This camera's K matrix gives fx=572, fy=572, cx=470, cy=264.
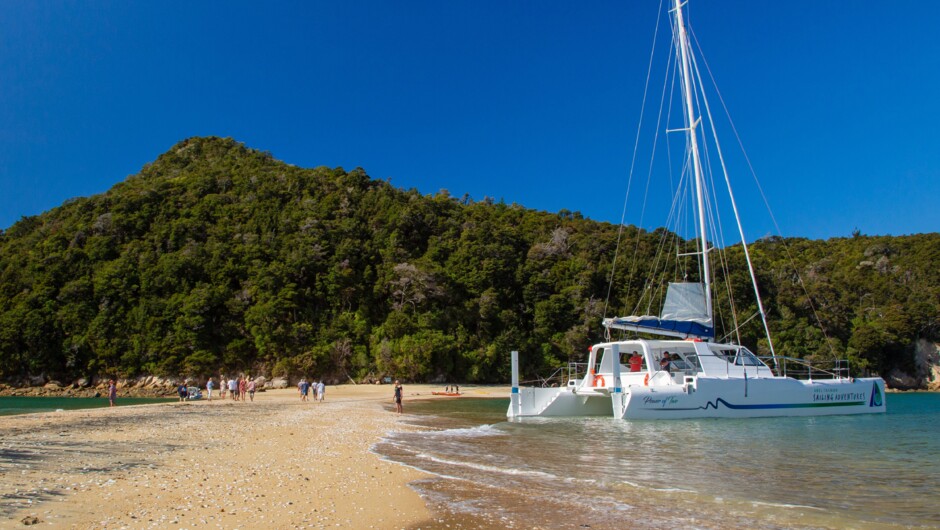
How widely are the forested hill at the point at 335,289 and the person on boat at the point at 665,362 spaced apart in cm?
2926

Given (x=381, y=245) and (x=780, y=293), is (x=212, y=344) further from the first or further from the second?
(x=780, y=293)

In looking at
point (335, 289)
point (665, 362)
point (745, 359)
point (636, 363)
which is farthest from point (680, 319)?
point (335, 289)

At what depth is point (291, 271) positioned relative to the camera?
55.1m

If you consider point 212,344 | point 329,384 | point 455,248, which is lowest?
point 329,384

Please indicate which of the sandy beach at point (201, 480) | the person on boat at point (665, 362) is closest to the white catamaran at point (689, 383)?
the person on boat at point (665, 362)

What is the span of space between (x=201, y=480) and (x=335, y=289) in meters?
47.7

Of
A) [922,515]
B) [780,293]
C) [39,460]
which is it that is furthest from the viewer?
[780,293]

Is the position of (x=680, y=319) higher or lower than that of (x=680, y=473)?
higher

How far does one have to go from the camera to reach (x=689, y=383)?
736 inches

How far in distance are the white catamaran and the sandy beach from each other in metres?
8.28

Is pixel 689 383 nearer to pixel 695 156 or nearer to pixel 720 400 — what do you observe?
A: pixel 720 400

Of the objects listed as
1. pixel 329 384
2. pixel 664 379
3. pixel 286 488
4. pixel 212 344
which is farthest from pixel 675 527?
pixel 212 344

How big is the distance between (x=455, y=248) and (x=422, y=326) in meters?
13.3

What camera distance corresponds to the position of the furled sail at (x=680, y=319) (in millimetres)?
20672
